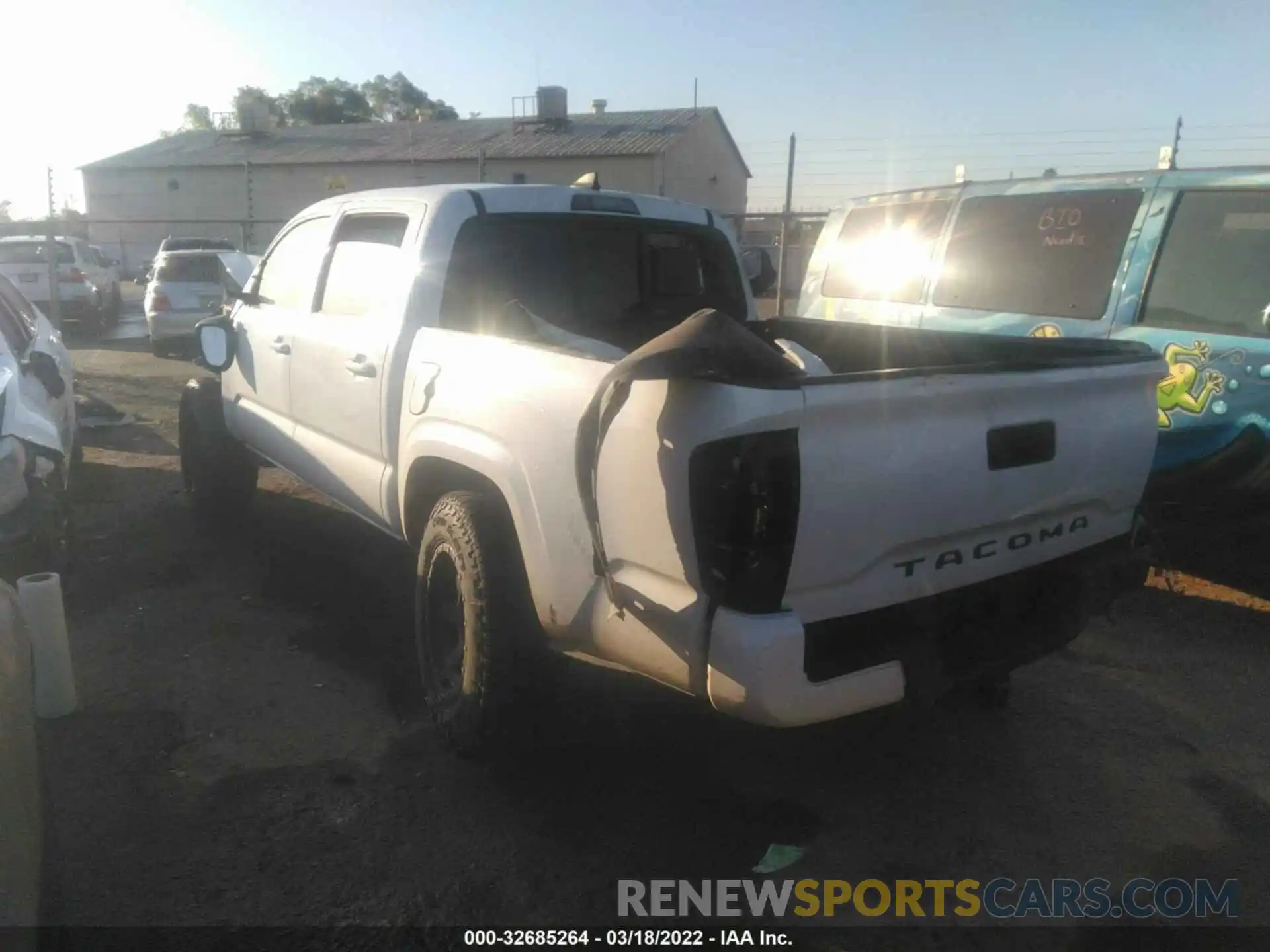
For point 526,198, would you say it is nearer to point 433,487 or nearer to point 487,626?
point 433,487

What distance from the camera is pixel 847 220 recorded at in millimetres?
7434

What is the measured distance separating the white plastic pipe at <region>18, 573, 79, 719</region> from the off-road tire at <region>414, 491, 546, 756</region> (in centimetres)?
160

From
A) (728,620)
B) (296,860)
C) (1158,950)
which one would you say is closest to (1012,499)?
(728,620)

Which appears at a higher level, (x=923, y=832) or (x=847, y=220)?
(x=847, y=220)

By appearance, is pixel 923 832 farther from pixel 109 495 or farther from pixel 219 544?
pixel 109 495

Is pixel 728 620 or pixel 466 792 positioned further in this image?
pixel 466 792

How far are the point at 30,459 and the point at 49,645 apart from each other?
1.30 metres

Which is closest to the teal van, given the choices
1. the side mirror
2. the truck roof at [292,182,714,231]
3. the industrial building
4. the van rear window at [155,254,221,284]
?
the truck roof at [292,182,714,231]

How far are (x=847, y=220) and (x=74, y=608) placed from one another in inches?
229

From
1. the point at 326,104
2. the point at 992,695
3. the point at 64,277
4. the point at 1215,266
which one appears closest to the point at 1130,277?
the point at 1215,266

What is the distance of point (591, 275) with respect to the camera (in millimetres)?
4168

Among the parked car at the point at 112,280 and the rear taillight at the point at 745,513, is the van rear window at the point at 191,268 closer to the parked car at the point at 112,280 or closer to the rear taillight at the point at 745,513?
the parked car at the point at 112,280

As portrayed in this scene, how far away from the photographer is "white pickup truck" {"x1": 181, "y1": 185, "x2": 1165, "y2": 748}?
2.32m

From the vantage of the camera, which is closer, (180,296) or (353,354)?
(353,354)
